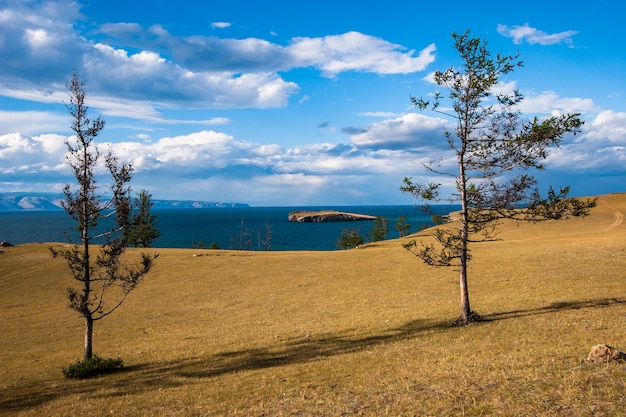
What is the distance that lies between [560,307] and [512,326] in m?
5.07

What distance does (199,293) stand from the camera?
38.4m

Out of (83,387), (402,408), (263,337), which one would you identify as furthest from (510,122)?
(83,387)

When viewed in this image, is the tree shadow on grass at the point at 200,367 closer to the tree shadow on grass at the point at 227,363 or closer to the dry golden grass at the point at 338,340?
the tree shadow on grass at the point at 227,363

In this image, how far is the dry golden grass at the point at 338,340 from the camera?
11.8 m

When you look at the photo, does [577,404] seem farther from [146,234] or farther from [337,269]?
[146,234]

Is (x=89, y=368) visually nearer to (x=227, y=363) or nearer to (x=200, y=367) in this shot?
(x=200, y=367)

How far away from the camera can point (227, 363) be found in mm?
19156

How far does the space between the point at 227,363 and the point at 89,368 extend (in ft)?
20.3

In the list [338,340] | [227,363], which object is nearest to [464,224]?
[338,340]

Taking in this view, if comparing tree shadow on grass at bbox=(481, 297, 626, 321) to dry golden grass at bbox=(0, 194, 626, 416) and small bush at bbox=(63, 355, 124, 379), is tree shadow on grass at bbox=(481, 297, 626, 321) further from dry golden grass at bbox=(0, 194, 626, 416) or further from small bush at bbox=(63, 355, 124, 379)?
small bush at bbox=(63, 355, 124, 379)

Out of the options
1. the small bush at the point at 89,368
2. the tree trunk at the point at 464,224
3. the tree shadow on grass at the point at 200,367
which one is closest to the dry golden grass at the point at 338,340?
the tree shadow on grass at the point at 200,367

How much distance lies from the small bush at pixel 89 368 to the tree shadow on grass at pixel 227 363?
1.81 ft

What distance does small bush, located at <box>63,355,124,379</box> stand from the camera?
18641mm

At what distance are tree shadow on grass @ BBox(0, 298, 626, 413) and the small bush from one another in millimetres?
553
